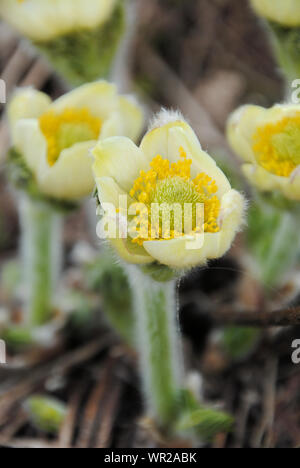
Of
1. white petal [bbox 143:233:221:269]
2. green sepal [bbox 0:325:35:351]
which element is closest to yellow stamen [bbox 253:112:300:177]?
white petal [bbox 143:233:221:269]

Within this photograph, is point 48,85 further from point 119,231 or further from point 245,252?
point 119,231

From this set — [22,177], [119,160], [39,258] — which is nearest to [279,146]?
[119,160]

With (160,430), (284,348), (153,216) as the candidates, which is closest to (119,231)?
(153,216)

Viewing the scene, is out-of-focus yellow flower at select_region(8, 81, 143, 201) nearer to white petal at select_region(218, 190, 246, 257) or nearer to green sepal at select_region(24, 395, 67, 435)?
white petal at select_region(218, 190, 246, 257)

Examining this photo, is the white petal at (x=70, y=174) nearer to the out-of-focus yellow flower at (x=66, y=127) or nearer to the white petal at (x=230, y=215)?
the out-of-focus yellow flower at (x=66, y=127)

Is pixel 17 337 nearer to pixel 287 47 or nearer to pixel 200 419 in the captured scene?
pixel 200 419
